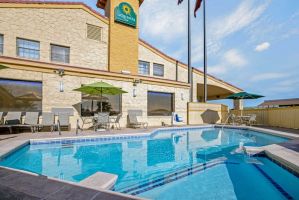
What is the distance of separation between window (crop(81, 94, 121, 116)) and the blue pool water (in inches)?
154

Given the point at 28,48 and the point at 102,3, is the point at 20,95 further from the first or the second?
the point at 102,3

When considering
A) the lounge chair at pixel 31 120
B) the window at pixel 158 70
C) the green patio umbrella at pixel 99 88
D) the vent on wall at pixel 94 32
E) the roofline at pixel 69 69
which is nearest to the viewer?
the lounge chair at pixel 31 120

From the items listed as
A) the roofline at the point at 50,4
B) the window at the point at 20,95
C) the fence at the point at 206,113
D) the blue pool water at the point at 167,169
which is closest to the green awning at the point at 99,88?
the window at the point at 20,95

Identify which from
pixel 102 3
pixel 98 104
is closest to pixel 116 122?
pixel 98 104

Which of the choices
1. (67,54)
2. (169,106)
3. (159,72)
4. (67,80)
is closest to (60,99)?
(67,80)

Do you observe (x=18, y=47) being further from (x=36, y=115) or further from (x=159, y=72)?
(x=159, y=72)

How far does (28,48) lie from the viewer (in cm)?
1162

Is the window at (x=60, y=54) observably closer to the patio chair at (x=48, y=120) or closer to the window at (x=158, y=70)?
the patio chair at (x=48, y=120)

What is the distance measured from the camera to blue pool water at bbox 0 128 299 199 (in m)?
3.31

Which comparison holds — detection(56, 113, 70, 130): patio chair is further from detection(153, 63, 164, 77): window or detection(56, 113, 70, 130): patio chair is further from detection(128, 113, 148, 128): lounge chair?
detection(153, 63, 164, 77): window

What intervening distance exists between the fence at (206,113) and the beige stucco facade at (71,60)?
702 millimetres

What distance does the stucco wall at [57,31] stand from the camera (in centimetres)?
1106

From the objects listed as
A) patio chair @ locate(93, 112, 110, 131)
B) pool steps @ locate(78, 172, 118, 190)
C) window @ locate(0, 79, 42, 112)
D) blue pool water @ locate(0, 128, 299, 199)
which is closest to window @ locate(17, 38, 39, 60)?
window @ locate(0, 79, 42, 112)

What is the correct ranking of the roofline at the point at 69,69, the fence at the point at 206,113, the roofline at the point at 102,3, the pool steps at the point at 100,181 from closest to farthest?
the pool steps at the point at 100,181 < the roofline at the point at 69,69 < the fence at the point at 206,113 < the roofline at the point at 102,3
